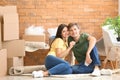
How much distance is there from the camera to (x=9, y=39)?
4.87 m

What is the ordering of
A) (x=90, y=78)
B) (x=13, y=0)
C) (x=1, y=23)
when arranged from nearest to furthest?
(x=90, y=78) < (x=1, y=23) < (x=13, y=0)

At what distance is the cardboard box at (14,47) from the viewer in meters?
4.90

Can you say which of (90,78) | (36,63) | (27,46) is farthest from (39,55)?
(90,78)

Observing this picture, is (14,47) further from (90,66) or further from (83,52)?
(90,66)

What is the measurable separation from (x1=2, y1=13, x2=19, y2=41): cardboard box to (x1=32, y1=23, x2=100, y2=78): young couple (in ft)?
2.46

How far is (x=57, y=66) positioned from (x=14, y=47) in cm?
98

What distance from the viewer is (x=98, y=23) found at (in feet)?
19.6

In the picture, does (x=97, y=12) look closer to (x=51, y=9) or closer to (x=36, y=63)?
(x=51, y=9)

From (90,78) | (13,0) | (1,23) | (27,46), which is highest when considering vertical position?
(13,0)

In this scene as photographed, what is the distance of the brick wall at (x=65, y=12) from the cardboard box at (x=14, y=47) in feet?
3.36

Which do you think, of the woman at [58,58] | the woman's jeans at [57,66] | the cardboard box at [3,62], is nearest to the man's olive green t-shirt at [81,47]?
the woman at [58,58]

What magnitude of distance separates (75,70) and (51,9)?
1882 millimetres

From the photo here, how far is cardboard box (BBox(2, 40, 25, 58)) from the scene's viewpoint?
4.90 meters

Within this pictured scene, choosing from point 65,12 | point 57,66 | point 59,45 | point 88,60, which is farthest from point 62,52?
point 65,12
